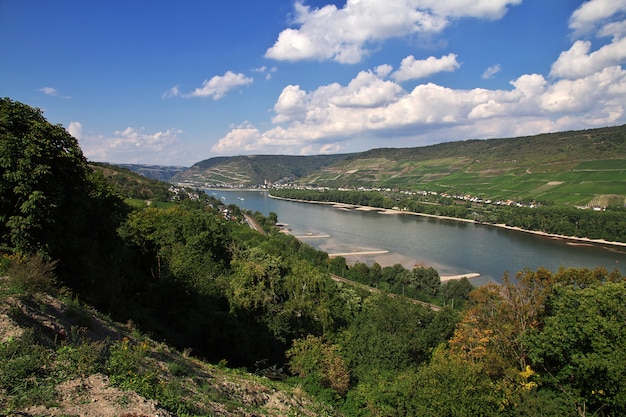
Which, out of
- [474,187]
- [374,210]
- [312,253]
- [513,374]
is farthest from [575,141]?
[513,374]

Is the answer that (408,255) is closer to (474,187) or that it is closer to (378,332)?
(378,332)

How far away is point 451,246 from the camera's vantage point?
198ft

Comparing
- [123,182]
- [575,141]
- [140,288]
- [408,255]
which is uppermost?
[575,141]

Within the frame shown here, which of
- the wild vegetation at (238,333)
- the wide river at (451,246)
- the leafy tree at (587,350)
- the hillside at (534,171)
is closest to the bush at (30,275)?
the wild vegetation at (238,333)

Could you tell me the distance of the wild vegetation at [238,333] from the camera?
5.91m

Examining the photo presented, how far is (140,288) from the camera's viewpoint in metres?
15.5

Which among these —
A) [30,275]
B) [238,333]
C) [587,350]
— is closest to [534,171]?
[587,350]

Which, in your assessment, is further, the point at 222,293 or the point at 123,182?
the point at 123,182

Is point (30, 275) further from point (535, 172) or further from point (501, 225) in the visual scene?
point (535, 172)

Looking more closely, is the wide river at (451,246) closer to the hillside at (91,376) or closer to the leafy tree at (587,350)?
the leafy tree at (587,350)

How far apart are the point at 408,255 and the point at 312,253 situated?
15742mm

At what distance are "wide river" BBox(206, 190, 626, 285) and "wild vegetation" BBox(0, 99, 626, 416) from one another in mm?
30784

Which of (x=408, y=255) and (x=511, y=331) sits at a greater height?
(x=511, y=331)

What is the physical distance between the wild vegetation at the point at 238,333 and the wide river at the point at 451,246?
3078cm
